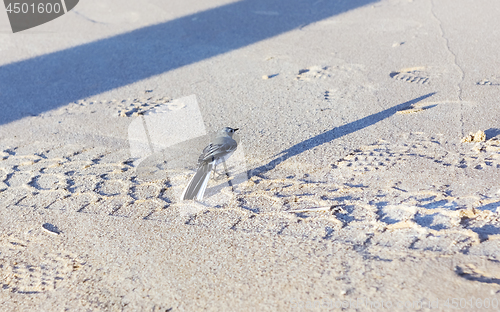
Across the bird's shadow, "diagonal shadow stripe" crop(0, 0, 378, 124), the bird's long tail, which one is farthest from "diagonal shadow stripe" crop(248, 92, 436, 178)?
"diagonal shadow stripe" crop(0, 0, 378, 124)

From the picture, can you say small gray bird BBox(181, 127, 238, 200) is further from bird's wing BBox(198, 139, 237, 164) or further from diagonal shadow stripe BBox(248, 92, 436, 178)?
diagonal shadow stripe BBox(248, 92, 436, 178)

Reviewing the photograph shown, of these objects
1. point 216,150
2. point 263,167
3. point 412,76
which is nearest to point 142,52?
point 216,150

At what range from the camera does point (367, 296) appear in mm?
2193

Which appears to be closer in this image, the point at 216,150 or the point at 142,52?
the point at 216,150

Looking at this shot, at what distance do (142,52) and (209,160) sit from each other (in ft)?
11.4

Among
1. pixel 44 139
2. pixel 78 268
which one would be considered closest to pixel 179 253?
pixel 78 268

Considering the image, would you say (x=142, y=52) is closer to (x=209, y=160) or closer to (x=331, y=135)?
(x=209, y=160)

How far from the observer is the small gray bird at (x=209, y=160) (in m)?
3.25

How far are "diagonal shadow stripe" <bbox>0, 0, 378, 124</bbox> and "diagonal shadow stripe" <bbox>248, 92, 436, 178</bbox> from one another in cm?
269

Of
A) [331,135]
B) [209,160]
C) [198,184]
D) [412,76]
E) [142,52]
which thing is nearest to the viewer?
[198,184]

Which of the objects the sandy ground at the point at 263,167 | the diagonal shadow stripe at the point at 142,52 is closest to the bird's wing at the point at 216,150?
the sandy ground at the point at 263,167

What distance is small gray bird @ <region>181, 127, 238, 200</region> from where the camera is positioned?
3246 mm

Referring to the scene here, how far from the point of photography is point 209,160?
137 inches

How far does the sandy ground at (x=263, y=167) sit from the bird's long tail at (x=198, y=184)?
0.27ft
